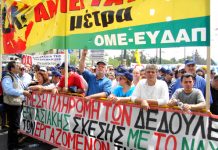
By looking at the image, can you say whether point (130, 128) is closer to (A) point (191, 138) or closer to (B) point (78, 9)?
(A) point (191, 138)

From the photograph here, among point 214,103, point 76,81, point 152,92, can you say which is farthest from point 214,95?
point 76,81

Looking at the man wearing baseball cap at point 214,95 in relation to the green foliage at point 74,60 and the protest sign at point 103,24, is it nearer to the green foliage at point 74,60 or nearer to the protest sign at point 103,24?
the protest sign at point 103,24

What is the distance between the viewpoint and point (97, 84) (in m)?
6.10

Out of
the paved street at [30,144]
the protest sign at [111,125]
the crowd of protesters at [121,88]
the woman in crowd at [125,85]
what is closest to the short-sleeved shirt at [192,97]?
the crowd of protesters at [121,88]

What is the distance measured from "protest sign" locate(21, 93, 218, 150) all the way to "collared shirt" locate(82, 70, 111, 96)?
0.43 meters

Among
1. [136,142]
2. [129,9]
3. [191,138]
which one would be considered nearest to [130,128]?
[136,142]

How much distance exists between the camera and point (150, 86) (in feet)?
16.3

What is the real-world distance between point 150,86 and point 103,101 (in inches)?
35.0

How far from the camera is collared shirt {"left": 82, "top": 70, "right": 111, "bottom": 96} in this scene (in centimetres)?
604

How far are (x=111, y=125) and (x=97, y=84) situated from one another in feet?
3.81

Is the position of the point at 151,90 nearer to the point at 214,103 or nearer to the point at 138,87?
the point at 138,87

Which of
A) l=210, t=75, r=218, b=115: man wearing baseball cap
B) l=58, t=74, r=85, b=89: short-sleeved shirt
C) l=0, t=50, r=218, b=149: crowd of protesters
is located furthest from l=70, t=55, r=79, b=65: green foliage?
l=210, t=75, r=218, b=115: man wearing baseball cap

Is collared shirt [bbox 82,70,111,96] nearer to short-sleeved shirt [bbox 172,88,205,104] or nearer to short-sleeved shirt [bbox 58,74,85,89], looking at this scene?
short-sleeved shirt [bbox 58,74,85,89]

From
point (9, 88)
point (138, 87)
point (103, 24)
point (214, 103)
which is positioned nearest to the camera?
point (138, 87)
